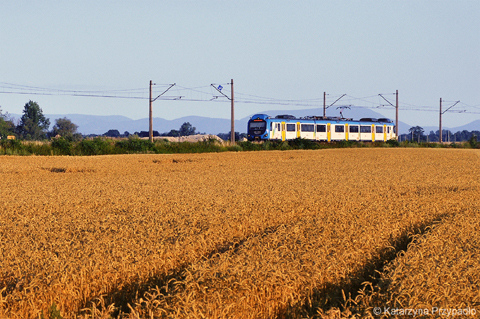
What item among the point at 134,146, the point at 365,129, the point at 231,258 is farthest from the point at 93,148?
the point at 365,129

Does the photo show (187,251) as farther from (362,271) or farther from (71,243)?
(362,271)

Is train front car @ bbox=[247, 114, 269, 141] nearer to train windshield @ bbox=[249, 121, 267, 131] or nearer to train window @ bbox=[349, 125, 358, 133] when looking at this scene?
train windshield @ bbox=[249, 121, 267, 131]

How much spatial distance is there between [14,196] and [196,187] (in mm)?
4527

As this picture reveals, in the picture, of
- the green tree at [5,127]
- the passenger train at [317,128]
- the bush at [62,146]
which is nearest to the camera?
the bush at [62,146]

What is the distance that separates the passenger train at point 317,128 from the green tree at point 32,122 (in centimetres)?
10733

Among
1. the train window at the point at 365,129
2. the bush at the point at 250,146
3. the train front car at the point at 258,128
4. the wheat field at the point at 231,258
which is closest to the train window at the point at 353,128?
the train window at the point at 365,129

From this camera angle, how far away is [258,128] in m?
60.8

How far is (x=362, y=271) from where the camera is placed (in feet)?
17.4

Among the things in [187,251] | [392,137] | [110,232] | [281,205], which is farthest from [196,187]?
[392,137]

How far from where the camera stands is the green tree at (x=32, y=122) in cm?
15125

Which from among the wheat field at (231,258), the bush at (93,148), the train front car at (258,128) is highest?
the train front car at (258,128)

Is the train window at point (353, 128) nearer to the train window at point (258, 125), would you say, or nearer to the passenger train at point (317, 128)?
the passenger train at point (317, 128)

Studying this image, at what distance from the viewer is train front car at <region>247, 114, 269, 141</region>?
60.2 m

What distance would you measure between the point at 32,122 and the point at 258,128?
113 meters
